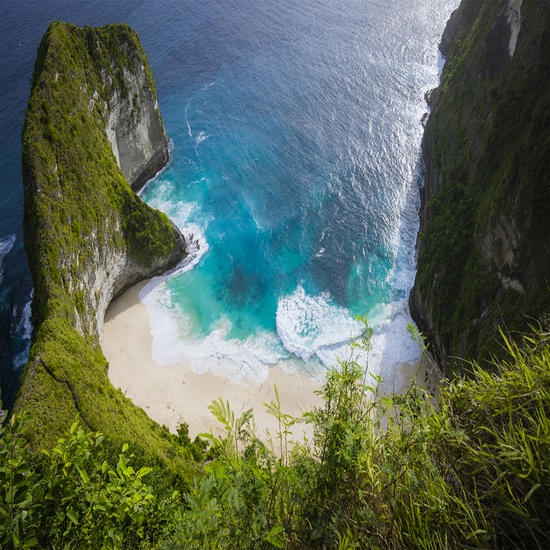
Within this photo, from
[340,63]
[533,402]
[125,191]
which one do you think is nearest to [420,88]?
[340,63]

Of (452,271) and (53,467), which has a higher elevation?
(53,467)

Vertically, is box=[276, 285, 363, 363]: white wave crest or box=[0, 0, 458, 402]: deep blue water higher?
box=[0, 0, 458, 402]: deep blue water

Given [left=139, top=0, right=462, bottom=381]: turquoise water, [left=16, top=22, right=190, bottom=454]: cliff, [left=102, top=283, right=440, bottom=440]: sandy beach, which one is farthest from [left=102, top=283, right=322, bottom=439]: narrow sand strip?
[left=16, top=22, right=190, bottom=454]: cliff

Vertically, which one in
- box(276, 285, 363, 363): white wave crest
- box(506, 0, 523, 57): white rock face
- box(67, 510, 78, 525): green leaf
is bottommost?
box(276, 285, 363, 363): white wave crest

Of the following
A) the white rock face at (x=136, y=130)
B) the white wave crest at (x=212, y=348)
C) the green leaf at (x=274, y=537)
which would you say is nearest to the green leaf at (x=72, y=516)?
the green leaf at (x=274, y=537)

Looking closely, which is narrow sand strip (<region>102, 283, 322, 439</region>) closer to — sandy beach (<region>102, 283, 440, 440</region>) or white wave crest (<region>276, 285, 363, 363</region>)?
sandy beach (<region>102, 283, 440, 440</region>)

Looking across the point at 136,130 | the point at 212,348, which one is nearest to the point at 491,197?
the point at 212,348

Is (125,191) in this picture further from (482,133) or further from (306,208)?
(482,133)
